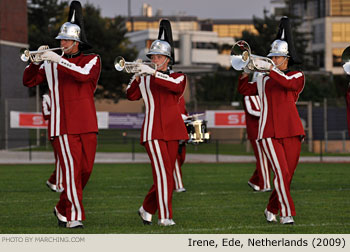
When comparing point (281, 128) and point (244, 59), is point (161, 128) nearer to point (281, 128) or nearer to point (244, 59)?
point (244, 59)

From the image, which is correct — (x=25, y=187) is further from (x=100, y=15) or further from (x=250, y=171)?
(x=100, y=15)

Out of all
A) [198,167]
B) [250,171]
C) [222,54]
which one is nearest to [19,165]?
[198,167]

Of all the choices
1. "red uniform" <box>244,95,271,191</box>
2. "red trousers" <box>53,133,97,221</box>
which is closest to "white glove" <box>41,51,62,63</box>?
"red trousers" <box>53,133,97,221</box>

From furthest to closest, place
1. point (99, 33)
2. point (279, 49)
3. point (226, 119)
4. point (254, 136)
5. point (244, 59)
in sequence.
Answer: point (99, 33) < point (226, 119) < point (254, 136) < point (279, 49) < point (244, 59)

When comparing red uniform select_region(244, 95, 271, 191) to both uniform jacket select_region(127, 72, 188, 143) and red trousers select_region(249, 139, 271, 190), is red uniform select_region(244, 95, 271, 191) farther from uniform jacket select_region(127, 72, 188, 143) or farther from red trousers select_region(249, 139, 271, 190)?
uniform jacket select_region(127, 72, 188, 143)

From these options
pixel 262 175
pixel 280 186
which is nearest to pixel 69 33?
pixel 280 186

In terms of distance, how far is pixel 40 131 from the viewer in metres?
41.6

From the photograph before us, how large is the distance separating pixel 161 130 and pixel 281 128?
147cm

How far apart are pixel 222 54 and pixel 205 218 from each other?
11027cm

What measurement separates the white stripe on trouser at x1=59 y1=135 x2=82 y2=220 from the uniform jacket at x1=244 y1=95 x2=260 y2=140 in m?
7.07

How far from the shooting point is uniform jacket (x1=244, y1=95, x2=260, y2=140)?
18.1 m

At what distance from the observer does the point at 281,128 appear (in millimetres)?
12125

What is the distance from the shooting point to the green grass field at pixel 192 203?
11695 mm

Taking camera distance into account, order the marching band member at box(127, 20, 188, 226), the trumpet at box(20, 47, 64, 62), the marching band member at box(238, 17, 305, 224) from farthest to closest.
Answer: the marching band member at box(238, 17, 305, 224)
the marching band member at box(127, 20, 188, 226)
the trumpet at box(20, 47, 64, 62)
